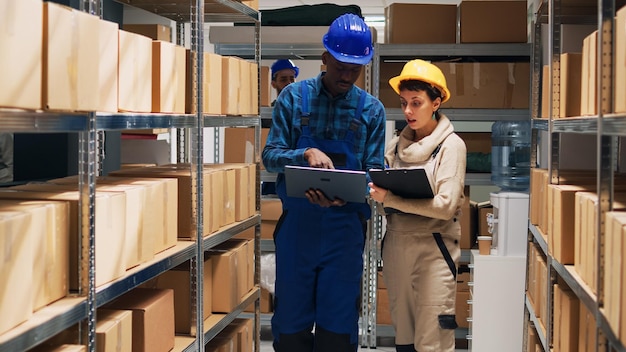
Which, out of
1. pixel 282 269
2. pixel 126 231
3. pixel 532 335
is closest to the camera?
pixel 126 231

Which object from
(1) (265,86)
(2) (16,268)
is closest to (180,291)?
(2) (16,268)

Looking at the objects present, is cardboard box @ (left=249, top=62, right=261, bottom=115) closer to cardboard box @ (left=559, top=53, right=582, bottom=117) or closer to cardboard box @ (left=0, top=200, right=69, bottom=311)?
cardboard box @ (left=559, top=53, right=582, bottom=117)

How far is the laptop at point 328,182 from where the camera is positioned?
135 inches

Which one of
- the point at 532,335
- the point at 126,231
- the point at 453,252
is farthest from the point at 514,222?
the point at 126,231

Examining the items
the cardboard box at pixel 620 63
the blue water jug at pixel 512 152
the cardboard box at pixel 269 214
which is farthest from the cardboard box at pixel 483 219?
the cardboard box at pixel 620 63

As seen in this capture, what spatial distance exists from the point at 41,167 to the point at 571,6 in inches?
133

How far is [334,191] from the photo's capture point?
355 centimetres

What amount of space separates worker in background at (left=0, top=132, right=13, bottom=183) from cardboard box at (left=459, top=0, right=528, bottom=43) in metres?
3.31

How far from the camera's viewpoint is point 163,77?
120 inches

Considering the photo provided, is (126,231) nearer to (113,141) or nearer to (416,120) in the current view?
(416,120)

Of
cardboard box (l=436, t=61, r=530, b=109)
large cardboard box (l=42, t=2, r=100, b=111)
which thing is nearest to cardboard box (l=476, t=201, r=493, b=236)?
cardboard box (l=436, t=61, r=530, b=109)

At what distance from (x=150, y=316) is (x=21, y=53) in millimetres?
1318

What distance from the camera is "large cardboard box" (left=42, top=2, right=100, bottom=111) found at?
6.75 feet

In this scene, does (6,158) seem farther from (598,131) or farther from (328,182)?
(598,131)
